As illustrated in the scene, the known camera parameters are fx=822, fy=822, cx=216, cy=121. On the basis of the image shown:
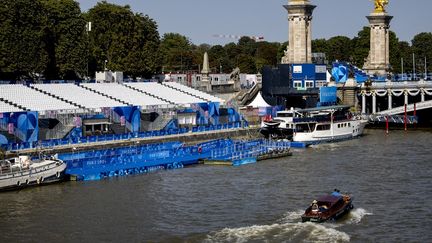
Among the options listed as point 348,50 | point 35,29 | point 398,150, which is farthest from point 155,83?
point 348,50

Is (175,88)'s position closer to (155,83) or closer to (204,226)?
(155,83)

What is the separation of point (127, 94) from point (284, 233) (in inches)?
2263

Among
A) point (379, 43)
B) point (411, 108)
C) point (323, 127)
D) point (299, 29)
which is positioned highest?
point (299, 29)

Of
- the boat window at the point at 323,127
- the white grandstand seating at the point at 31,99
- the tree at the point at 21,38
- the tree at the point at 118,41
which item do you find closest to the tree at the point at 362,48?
the tree at the point at 118,41

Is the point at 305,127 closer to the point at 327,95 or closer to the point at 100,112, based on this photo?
the point at 327,95

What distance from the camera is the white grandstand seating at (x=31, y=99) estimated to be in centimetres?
8844

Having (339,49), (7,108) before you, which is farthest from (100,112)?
(339,49)

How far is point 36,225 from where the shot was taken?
52.3 m

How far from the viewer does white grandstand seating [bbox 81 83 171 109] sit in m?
101

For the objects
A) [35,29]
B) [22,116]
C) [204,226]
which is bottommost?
[204,226]

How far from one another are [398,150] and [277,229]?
43.4 m

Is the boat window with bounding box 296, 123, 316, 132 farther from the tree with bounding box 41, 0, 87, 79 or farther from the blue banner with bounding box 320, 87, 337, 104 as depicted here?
the tree with bounding box 41, 0, 87, 79

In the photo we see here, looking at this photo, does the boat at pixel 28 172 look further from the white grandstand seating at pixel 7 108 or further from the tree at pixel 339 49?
the tree at pixel 339 49

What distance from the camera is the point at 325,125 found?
102m
